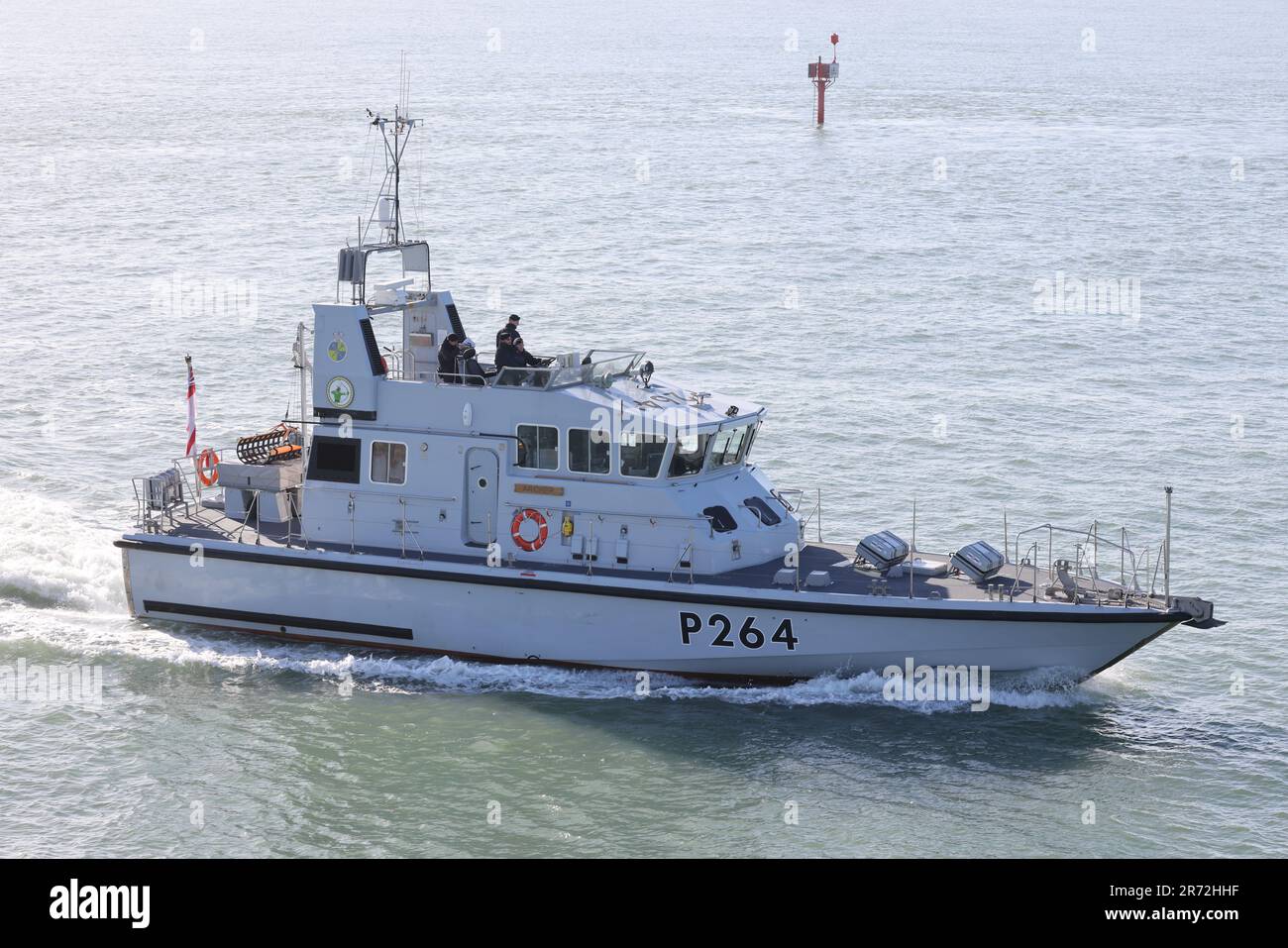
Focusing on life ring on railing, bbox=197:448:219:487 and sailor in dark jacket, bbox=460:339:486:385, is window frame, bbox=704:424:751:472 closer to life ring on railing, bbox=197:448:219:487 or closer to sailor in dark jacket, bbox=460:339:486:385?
sailor in dark jacket, bbox=460:339:486:385

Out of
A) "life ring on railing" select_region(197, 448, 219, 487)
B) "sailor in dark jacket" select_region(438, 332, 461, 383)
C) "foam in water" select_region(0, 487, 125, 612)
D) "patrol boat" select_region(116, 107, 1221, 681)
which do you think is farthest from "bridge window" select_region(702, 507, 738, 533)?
"foam in water" select_region(0, 487, 125, 612)

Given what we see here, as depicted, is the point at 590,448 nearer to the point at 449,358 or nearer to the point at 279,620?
the point at 449,358

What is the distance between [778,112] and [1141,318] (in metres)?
47.5

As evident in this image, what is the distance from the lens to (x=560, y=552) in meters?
21.1

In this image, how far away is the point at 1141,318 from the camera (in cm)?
4012

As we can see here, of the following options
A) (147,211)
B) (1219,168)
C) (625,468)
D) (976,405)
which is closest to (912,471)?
(976,405)

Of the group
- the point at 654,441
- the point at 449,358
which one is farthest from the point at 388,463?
the point at 654,441

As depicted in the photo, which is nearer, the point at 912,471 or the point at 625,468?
the point at 625,468

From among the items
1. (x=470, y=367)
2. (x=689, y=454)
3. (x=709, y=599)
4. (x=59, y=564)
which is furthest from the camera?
(x=59, y=564)

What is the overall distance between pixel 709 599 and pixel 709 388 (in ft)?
47.1

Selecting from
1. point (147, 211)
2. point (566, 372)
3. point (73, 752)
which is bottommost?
point (73, 752)

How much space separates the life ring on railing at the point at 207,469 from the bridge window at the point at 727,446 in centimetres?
725

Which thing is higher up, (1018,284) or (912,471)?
(1018,284)

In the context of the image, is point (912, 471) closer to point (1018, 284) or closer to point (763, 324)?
point (763, 324)
